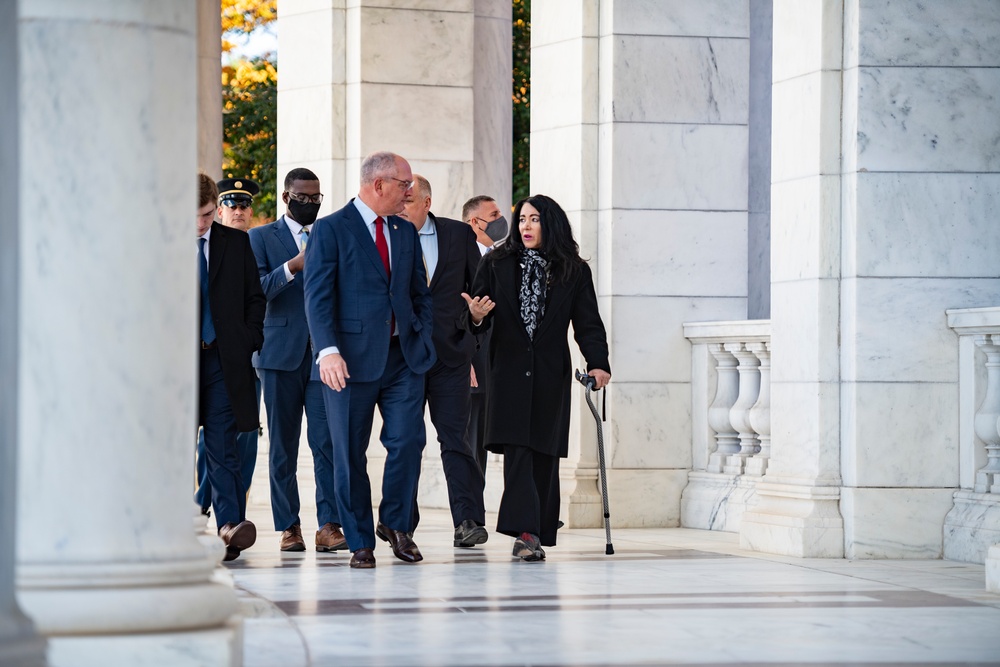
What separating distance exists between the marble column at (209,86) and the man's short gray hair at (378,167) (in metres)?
7.79

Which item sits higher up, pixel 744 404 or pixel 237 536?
pixel 744 404

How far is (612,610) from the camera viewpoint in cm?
737

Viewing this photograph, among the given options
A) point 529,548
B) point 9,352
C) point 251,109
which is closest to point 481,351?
point 529,548

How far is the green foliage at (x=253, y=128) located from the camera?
1208 inches

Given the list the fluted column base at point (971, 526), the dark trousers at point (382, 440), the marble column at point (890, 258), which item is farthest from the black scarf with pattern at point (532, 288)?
the fluted column base at point (971, 526)

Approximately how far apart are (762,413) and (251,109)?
20271mm

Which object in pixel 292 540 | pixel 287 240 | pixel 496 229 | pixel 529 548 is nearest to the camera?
pixel 529 548

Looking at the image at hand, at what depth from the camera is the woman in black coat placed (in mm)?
9836

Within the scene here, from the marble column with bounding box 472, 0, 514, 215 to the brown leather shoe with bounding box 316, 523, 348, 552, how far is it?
581cm

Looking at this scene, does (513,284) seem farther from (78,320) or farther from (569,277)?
(78,320)

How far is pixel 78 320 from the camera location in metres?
5.23

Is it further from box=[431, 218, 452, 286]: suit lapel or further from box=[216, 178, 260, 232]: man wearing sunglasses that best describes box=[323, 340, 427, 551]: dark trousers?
box=[216, 178, 260, 232]: man wearing sunglasses

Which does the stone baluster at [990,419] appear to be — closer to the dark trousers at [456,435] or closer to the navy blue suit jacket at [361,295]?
the dark trousers at [456,435]

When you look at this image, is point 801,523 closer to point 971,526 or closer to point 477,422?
point 971,526
